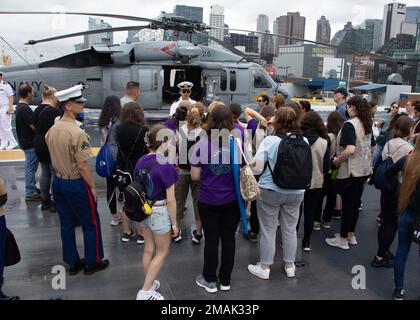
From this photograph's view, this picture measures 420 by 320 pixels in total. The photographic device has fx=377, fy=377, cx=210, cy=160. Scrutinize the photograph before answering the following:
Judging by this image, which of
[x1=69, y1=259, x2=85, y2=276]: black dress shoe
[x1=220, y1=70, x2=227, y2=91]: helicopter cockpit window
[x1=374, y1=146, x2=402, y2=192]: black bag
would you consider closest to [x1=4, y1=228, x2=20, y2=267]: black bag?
[x1=69, y1=259, x2=85, y2=276]: black dress shoe

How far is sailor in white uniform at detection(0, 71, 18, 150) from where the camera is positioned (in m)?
9.54

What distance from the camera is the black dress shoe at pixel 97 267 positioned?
13.0ft

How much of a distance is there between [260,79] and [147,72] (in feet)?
13.4

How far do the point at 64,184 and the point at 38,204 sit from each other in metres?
2.65

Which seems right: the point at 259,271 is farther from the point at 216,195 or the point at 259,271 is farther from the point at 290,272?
the point at 216,195

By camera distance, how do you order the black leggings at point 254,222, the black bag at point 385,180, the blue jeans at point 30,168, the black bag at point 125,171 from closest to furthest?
the black bag at point 385,180, the black bag at point 125,171, the black leggings at point 254,222, the blue jeans at point 30,168

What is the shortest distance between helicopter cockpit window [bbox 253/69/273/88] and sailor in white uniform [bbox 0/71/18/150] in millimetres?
7942

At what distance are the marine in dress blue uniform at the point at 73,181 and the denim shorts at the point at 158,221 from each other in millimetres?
849

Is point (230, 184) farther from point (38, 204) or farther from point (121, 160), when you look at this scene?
point (38, 204)

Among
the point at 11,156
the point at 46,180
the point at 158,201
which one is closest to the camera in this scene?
the point at 158,201

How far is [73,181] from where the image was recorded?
3.70 metres

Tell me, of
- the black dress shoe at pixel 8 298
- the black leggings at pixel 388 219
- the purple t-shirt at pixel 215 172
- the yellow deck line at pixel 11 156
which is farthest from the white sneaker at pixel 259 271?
the yellow deck line at pixel 11 156

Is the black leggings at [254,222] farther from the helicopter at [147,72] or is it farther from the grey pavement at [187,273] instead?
the helicopter at [147,72]

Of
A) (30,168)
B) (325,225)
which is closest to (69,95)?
(30,168)
